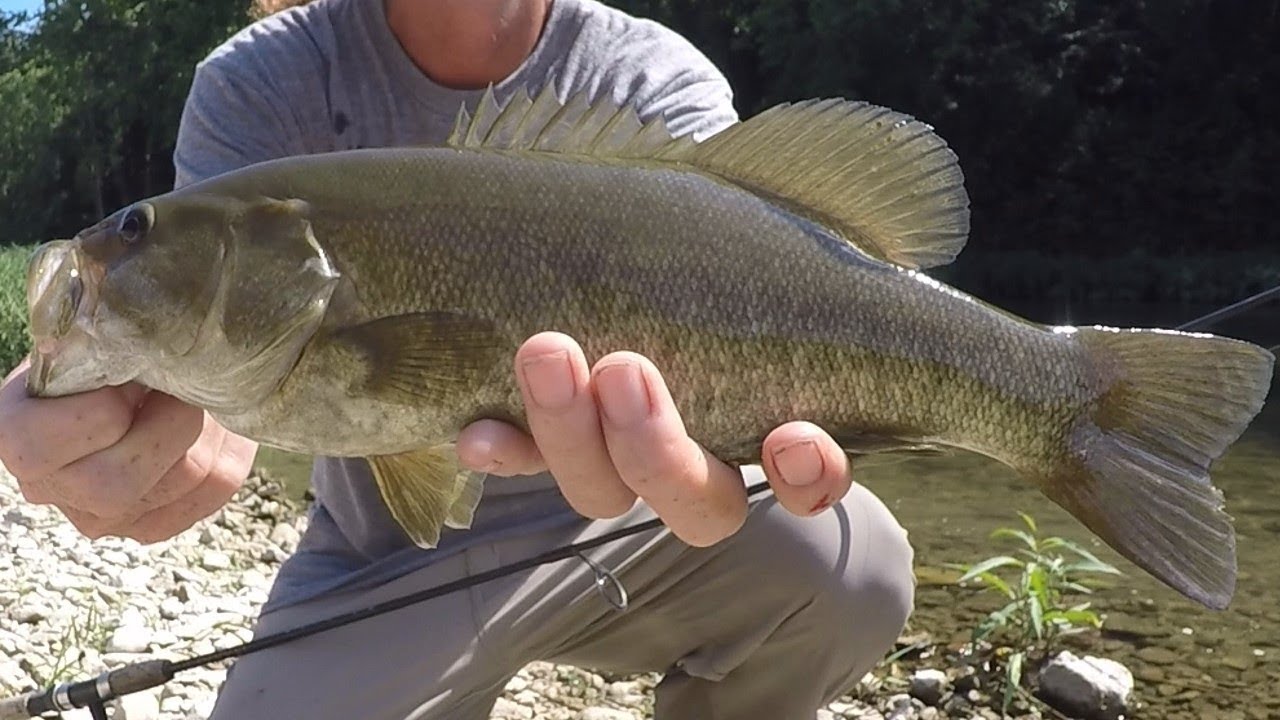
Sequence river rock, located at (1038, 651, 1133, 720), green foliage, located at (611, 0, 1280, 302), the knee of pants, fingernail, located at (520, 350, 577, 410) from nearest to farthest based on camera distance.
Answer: fingernail, located at (520, 350, 577, 410), the knee of pants, river rock, located at (1038, 651, 1133, 720), green foliage, located at (611, 0, 1280, 302)

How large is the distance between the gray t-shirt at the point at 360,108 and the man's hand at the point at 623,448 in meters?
1.05

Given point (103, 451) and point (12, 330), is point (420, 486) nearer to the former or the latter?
point (103, 451)

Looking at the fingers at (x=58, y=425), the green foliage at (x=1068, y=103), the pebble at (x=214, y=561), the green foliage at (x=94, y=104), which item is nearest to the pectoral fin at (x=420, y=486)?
the fingers at (x=58, y=425)

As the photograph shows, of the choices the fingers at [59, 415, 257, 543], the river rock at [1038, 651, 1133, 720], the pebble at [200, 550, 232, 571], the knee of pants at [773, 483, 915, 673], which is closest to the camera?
the fingers at [59, 415, 257, 543]

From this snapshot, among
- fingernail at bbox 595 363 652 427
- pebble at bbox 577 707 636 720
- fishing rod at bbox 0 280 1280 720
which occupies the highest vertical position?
fingernail at bbox 595 363 652 427

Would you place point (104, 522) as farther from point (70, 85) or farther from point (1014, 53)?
point (70, 85)

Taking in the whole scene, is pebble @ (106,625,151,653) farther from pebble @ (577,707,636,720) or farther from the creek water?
the creek water

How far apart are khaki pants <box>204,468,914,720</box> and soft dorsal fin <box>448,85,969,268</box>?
3.63 feet

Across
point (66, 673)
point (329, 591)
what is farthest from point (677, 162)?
point (66, 673)

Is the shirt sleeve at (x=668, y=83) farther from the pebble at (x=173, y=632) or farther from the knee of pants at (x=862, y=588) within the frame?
the pebble at (x=173, y=632)

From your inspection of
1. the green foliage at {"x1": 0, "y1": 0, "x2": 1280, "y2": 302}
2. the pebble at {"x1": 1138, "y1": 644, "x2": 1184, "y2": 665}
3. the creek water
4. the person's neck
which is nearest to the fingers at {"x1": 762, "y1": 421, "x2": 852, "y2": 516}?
the person's neck

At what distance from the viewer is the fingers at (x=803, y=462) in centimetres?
179

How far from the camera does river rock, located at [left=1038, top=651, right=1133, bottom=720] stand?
14.4ft

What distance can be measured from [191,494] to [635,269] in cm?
90
